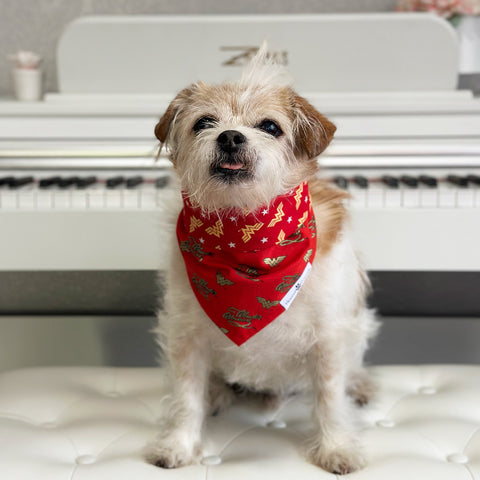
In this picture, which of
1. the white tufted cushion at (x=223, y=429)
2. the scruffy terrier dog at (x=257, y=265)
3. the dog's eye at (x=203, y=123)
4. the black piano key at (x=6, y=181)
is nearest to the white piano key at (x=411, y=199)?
the scruffy terrier dog at (x=257, y=265)

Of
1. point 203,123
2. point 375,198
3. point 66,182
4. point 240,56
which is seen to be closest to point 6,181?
point 66,182

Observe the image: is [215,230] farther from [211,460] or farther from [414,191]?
[414,191]

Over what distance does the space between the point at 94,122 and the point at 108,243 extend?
0.36 meters

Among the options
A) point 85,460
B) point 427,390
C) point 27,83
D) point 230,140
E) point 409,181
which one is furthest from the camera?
point 27,83

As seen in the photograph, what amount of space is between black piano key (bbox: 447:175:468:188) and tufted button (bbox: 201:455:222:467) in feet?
2.71

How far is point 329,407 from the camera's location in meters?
1.27

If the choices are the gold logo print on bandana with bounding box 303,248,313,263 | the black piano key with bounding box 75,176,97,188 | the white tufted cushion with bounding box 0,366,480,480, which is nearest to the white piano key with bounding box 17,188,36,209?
the black piano key with bounding box 75,176,97,188

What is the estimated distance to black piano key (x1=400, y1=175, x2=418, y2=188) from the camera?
4.99 feet

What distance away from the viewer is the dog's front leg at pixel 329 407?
1.21 metres

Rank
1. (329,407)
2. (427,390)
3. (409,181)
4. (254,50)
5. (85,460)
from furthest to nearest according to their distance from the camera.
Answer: (254,50)
(409,181)
(427,390)
(329,407)
(85,460)

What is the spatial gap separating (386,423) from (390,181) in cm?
55

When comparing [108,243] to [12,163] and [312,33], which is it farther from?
[312,33]

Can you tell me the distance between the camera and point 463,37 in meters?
2.00

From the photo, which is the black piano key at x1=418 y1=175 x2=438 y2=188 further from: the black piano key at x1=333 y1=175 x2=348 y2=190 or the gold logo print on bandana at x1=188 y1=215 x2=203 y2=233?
the gold logo print on bandana at x1=188 y1=215 x2=203 y2=233
